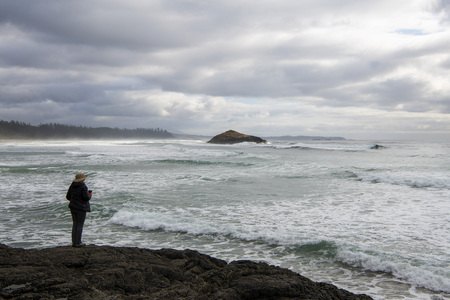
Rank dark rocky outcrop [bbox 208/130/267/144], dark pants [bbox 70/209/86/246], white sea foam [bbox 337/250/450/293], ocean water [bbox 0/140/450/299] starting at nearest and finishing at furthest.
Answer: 1. white sea foam [bbox 337/250/450/293]
2. ocean water [bbox 0/140/450/299]
3. dark pants [bbox 70/209/86/246]
4. dark rocky outcrop [bbox 208/130/267/144]

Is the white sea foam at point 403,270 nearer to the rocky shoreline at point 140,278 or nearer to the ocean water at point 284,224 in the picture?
the ocean water at point 284,224

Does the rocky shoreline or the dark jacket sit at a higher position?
the dark jacket

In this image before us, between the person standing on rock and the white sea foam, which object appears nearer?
the white sea foam

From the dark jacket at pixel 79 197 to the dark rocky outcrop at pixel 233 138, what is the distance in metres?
79.4

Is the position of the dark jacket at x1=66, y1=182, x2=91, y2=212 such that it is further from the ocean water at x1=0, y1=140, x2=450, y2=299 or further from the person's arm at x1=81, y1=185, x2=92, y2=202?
the ocean water at x1=0, y1=140, x2=450, y2=299

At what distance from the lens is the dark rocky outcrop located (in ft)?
283

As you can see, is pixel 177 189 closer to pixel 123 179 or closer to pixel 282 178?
pixel 123 179

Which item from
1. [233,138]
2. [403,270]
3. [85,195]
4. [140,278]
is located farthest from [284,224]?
[233,138]

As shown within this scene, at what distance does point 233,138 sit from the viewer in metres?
86.9

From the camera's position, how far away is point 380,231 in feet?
25.1

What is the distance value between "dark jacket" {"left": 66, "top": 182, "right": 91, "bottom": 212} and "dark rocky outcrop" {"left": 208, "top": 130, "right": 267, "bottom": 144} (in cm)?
7940

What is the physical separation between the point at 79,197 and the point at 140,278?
2.66 meters

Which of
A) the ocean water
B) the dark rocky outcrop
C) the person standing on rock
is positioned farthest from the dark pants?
the dark rocky outcrop

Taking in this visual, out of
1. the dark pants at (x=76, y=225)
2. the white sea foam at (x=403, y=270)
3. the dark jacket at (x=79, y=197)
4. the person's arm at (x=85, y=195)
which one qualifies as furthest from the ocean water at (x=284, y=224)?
the person's arm at (x=85, y=195)
